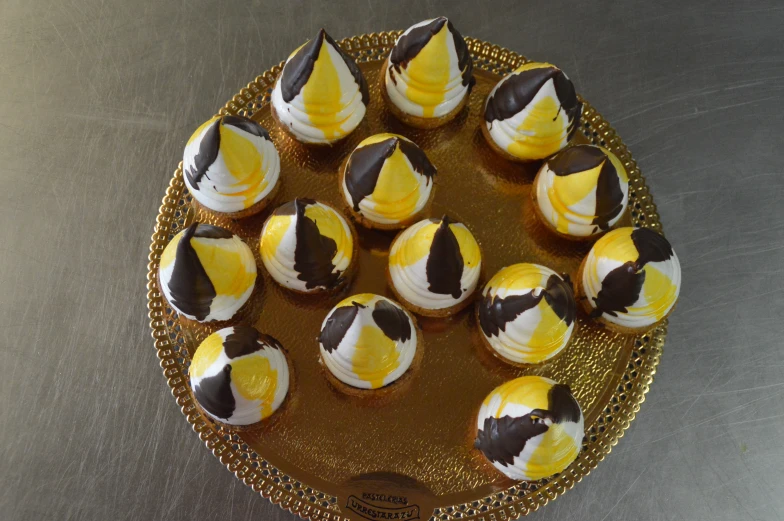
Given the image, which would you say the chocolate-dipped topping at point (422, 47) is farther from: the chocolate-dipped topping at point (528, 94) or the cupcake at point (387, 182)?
the cupcake at point (387, 182)

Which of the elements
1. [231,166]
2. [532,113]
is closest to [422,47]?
[532,113]

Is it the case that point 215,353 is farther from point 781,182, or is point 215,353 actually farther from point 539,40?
point 781,182

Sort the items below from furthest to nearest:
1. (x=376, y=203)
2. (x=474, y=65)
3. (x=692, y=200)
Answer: (x=692, y=200), (x=474, y=65), (x=376, y=203)

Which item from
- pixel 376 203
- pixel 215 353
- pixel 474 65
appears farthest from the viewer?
pixel 474 65

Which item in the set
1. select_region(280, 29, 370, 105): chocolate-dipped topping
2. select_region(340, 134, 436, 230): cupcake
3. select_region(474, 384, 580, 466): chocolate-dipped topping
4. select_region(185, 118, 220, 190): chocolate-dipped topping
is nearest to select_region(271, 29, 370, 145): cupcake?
select_region(280, 29, 370, 105): chocolate-dipped topping

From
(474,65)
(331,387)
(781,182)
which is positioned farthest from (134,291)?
(781,182)

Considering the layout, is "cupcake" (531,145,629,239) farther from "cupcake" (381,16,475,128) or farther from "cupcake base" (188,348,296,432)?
"cupcake base" (188,348,296,432)
